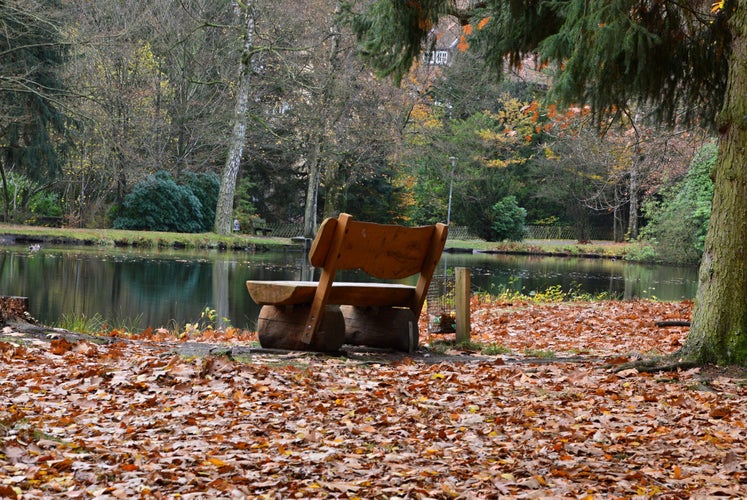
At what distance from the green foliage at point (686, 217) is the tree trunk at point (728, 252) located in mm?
22583

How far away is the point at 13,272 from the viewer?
18234mm

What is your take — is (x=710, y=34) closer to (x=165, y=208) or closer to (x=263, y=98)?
(x=165, y=208)

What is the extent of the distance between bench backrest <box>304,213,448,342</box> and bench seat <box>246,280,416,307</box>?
0.36ft

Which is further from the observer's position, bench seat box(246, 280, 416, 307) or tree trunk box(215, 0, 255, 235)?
tree trunk box(215, 0, 255, 235)

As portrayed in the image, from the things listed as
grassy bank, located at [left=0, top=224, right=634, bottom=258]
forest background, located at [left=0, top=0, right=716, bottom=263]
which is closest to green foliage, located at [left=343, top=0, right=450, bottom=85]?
forest background, located at [left=0, top=0, right=716, bottom=263]

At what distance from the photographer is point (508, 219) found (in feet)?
146

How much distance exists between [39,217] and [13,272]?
50.4 ft

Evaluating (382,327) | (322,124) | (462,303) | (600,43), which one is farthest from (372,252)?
(322,124)

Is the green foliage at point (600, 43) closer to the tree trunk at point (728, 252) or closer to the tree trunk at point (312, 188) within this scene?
the tree trunk at point (728, 252)

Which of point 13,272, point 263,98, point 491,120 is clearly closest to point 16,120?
point 13,272

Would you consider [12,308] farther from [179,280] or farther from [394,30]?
[179,280]

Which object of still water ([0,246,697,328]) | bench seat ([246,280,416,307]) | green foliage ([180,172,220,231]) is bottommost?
still water ([0,246,697,328])

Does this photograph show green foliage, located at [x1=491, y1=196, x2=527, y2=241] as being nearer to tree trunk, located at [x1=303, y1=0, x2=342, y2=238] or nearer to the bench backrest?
tree trunk, located at [x1=303, y1=0, x2=342, y2=238]

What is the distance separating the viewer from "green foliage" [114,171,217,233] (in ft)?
104
